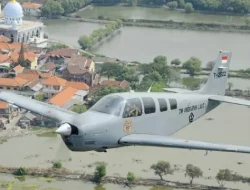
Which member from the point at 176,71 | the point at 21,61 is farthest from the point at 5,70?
the point at 176,71

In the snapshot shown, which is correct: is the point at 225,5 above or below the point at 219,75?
below

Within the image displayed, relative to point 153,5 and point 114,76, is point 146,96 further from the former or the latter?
point 153,5

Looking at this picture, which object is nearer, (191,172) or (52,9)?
(191,172)

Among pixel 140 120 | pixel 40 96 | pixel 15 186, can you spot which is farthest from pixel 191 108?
pixel 40 96

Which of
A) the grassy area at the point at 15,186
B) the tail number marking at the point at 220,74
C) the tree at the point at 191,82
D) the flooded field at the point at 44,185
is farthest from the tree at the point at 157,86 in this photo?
the tail number marking at the point at 220,74

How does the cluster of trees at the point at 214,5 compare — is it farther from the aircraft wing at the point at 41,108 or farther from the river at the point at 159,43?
the aircraft wing at the point at 41,108

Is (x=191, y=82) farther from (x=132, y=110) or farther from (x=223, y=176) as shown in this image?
(x=132, y=110)

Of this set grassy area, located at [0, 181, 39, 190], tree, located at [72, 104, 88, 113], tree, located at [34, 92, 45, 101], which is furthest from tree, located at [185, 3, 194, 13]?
grassy area, located at [0, 181, 39, 190]
